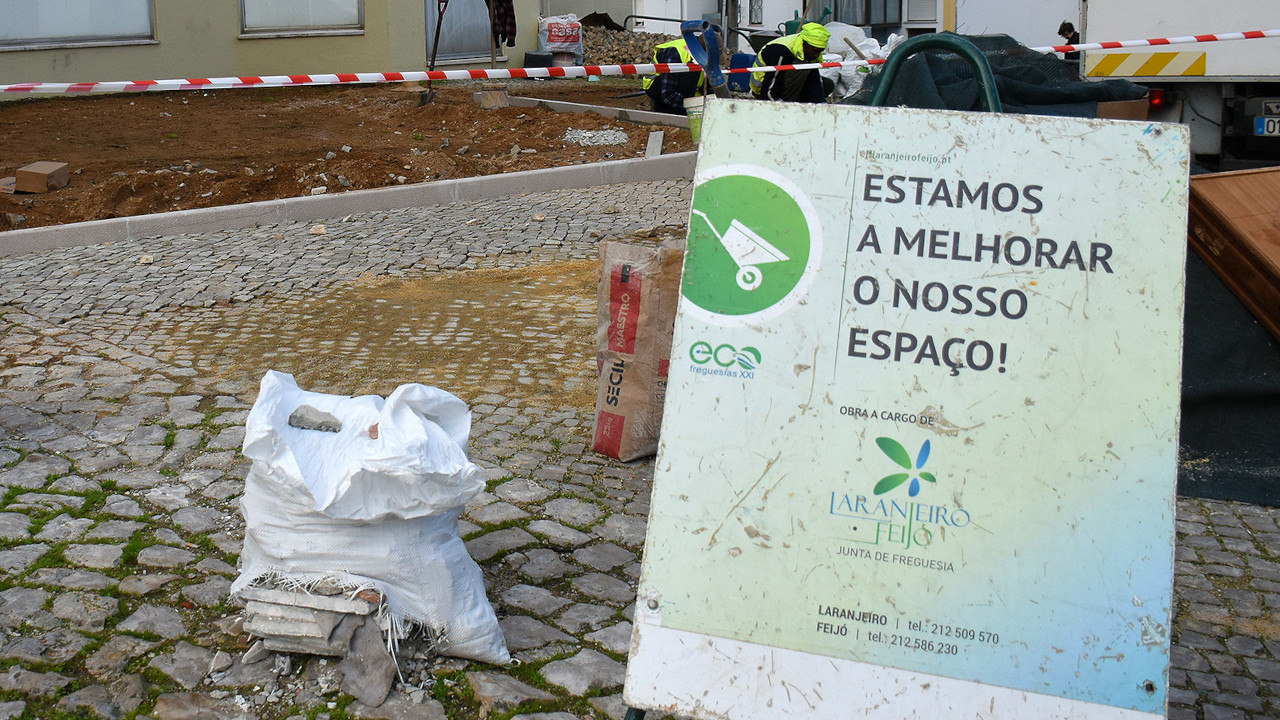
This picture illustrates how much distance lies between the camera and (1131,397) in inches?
80.8

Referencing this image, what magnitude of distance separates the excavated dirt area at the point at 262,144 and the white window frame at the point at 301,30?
0.73 metres

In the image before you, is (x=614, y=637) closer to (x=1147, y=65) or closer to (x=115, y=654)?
(x=115, y=654)

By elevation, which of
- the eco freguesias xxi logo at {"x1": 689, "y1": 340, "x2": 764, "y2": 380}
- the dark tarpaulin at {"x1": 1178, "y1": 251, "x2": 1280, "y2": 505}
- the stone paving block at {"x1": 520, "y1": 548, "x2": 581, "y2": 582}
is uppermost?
the eco freguesias xxi logo at {"x1": 689, "y1": 340, "x2": 764, "y2": 380}

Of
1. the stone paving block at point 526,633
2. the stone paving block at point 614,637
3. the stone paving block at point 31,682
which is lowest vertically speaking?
the stone paving block at point 614,637

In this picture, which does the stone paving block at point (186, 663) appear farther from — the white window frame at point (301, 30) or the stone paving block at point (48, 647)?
the white window frame at point (301, 30)

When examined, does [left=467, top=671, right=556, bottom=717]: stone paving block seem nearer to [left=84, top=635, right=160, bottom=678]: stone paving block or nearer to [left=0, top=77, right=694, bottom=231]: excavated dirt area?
[left=84, top=635, right=160, bottom=678]: stone paving block

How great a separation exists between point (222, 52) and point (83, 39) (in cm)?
172

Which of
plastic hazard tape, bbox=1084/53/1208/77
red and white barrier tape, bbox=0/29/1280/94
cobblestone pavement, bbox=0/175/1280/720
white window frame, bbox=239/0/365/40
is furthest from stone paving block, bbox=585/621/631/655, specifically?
white window frame, bbox=239/0/365/40

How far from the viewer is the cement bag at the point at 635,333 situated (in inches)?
163

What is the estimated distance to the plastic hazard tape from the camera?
26.9 ft

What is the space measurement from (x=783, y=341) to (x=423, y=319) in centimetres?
443

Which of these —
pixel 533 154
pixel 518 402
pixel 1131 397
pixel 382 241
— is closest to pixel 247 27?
pixel 533 154

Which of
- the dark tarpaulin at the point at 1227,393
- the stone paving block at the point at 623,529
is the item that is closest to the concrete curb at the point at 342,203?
the stone paving block at the point at 623,529

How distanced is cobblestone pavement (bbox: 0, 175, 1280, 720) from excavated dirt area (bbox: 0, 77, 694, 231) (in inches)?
69.7
